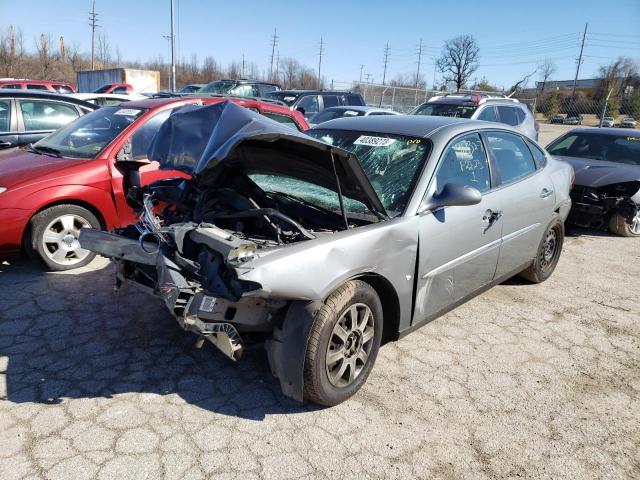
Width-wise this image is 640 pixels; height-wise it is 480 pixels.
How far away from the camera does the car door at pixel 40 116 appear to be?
6648 mm

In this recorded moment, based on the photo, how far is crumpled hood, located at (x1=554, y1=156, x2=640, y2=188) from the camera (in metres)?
7.01

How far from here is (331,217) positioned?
3211 millimetres

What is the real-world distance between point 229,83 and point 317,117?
15.5 feet

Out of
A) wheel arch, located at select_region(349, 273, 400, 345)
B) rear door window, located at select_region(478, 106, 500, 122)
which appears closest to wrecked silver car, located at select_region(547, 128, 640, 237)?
rear door window, located at select_region(478, 106, 500, 122)

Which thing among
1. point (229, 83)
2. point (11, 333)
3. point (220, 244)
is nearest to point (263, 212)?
point (220, 244)

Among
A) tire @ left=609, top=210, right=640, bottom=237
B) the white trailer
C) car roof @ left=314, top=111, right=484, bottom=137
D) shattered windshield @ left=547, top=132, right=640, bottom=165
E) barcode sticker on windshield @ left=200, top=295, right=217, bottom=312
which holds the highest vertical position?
the white trailer

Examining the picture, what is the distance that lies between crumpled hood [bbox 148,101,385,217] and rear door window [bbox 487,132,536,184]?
5.19ft

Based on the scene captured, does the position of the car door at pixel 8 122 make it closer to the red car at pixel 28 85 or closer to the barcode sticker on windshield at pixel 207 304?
the barcode sticker on windshield at pixel 207 304

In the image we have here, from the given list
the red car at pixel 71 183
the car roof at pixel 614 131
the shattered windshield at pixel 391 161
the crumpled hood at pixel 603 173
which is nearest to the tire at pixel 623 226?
the crumpled hood at pixel 603 173

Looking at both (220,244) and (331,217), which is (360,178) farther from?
(220,244)

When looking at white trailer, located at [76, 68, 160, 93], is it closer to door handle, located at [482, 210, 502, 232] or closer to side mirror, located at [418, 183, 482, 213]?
door handle, located at [482, 210, 502, 232]

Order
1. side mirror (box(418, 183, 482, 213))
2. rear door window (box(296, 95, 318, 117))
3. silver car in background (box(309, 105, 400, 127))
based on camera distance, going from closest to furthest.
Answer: side mirror (box(418, 183, 482, 213))
silver car in background (box(309, 105, 400, 127))
rear door window (box(296, 95, 318, 117))

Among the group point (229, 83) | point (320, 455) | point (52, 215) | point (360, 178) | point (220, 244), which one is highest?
point (229, 83)

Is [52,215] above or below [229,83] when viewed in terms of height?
below
